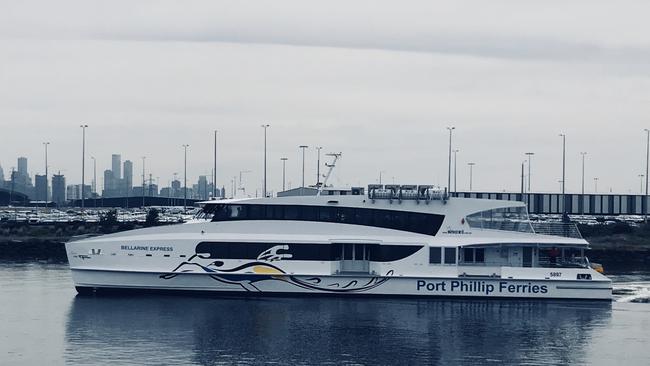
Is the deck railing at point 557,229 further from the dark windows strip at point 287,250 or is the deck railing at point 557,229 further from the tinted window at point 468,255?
the dark windows strip at point 287,250

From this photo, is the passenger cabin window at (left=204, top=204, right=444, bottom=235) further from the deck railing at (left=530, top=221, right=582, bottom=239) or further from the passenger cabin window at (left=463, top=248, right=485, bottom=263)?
the deck railing at (left=530, top=221, right=582, bottom=239)

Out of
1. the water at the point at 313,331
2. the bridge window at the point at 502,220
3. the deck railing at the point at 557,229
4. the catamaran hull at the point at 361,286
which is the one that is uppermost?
the bridge window at the point at 502,220

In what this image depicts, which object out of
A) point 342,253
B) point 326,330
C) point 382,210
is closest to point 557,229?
point 382,210

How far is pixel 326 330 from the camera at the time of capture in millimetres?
35469

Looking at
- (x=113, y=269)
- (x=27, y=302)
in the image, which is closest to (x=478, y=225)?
(x=113, y=269)

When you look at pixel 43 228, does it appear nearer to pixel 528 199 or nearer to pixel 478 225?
pixel 528 199

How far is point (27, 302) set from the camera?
40.8 meters

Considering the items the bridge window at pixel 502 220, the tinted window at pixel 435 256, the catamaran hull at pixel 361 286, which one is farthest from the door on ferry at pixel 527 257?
the tinted window at pixel 435 256

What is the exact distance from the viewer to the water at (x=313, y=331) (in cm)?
3136

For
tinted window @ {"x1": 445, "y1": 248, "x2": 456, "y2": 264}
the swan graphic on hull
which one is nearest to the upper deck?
tinted window @ {"x1": 445, "y1": 248, "x2": 456, "y2": 264}

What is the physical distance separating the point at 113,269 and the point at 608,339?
1910cm

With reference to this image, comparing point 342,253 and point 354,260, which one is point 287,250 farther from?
point 354,260

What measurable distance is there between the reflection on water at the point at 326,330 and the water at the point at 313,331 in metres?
0.04

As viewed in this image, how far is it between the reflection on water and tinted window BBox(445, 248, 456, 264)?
65.1 inches
